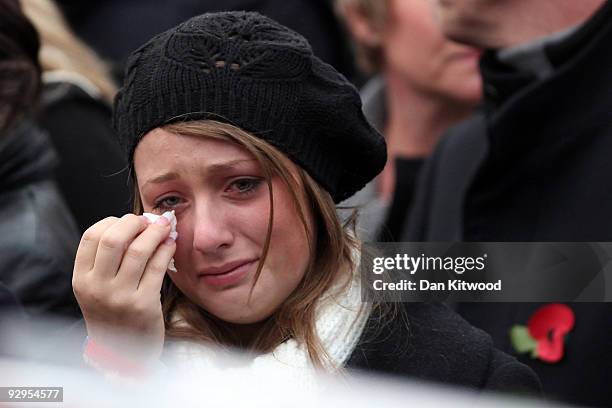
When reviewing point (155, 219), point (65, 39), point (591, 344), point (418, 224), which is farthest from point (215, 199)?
Answer: point (65, 39)

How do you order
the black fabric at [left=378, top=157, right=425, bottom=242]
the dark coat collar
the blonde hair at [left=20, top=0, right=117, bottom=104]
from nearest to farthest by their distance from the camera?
Result: the dark coat collar
the blonde hair at [left=20, top=0, right=117, bottom=104]
the black fabric at [left=378, top=157, right=425, bottom=242]

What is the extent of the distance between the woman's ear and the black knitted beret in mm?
2240

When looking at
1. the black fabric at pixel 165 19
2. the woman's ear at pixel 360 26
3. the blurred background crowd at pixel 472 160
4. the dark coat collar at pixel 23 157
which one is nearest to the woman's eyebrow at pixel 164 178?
the blurred background crowd at pixel 472 160

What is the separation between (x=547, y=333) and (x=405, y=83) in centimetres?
204

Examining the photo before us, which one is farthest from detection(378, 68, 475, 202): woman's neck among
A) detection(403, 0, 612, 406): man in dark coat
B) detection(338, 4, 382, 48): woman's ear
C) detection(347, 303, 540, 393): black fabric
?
detection(347, 303, 540, 393): black fabric

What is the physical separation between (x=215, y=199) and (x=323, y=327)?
0.29 metres

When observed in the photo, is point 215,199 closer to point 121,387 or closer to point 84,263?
point 84,263

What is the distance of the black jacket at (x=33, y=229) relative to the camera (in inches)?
100.0

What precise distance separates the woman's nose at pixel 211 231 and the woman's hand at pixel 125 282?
5cm

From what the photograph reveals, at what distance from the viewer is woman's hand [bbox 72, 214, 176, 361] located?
6.10 ft

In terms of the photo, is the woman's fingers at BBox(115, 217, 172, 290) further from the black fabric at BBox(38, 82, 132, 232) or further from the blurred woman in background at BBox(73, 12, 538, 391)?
the black fabric at BBox(38, 82, 132, 232)

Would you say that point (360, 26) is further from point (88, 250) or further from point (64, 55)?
point (88, 250)

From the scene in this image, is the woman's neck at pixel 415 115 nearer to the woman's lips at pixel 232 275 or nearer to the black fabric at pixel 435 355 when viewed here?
the black fabric at pixel 435 355

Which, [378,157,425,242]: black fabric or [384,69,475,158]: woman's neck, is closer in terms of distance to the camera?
[378,157,425,242]: black fabric
